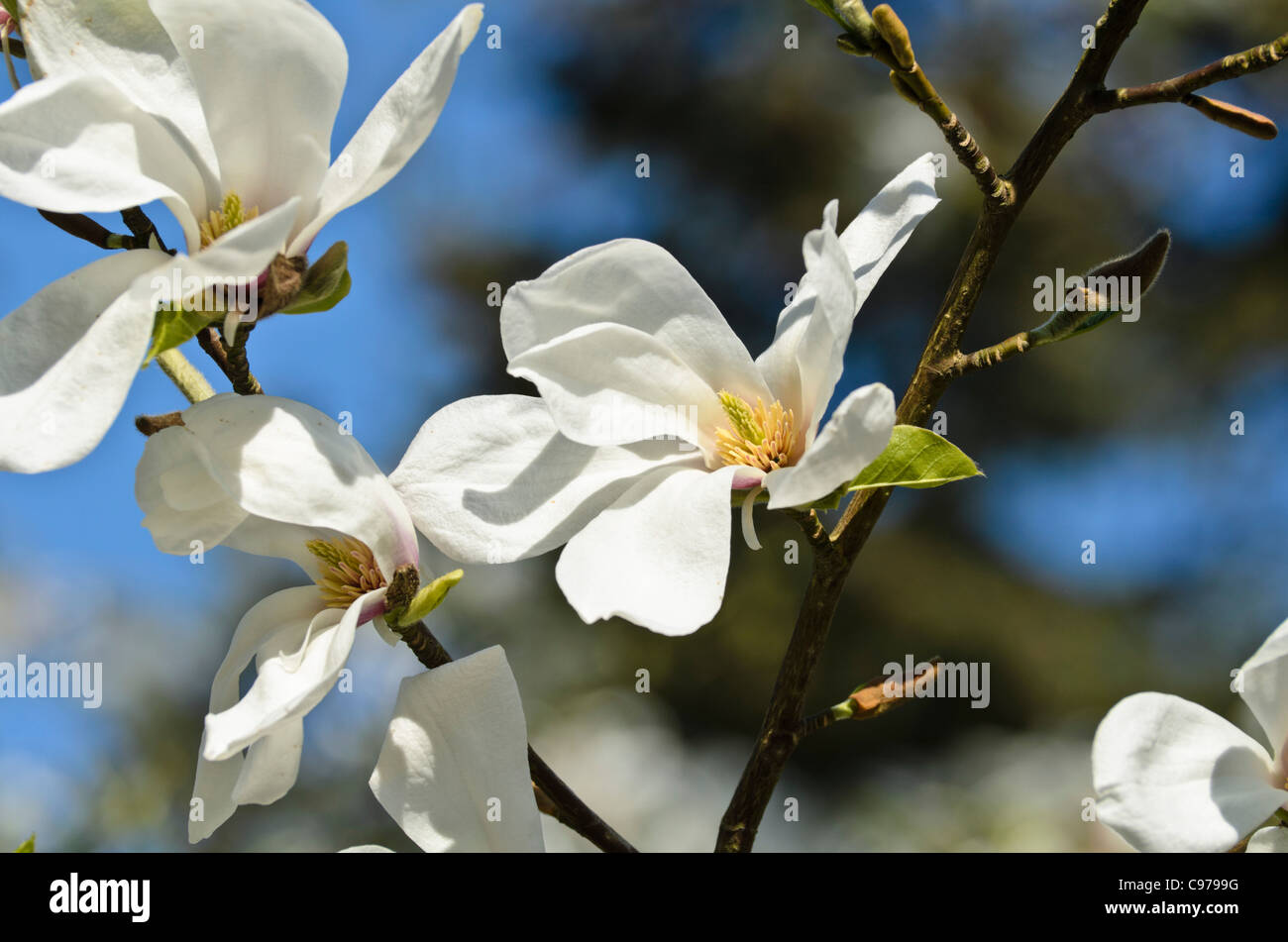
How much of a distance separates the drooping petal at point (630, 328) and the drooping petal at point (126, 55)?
0.18 m

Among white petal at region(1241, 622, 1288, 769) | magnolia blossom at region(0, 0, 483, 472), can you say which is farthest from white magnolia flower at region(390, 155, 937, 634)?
white petal at region(1241, 622, 1288, 769)

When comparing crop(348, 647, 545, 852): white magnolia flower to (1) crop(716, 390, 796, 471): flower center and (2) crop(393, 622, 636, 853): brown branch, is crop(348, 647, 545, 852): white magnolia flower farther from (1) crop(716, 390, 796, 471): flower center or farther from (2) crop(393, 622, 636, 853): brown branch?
(1) crop(716, 390, 796, 471): flower center

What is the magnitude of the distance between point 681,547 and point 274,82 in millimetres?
308

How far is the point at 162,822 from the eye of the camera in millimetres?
2037

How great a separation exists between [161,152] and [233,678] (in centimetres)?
26

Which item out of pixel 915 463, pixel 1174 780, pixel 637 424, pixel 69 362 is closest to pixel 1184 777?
pixel 1174 780

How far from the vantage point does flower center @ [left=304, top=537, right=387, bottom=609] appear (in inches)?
24.3

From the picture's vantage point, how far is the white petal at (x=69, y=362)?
0.49 metres

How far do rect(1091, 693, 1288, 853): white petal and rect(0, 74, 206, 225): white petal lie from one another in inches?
19.3

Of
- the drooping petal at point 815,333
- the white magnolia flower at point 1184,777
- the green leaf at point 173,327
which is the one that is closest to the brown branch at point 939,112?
the drooping petal at point 815,333

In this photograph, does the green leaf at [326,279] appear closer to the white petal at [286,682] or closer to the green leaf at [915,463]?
the white petal at [286,682]

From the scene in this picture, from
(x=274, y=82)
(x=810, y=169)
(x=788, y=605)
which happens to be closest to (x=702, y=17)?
(x=810, y=169)

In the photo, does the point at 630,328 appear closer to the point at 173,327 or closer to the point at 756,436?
the point at 756,436
